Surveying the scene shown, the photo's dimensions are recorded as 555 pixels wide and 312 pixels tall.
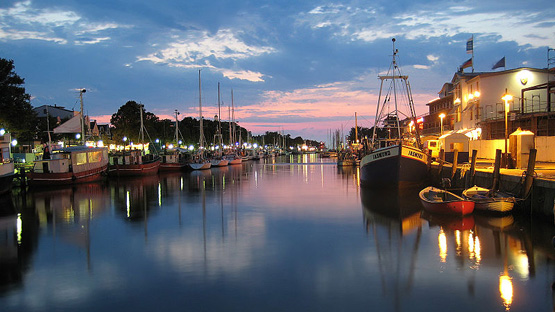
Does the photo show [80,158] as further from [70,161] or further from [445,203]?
[445,203]

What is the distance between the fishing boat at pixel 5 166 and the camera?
99.7ft

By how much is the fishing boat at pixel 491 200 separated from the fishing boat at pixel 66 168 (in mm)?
33663

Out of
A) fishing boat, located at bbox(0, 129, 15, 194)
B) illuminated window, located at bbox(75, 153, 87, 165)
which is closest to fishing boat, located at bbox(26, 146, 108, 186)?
illuminated window, located at bbox(75, 153, 87, 165)

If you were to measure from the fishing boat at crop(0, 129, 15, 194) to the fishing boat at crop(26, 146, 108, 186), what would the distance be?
4.23m

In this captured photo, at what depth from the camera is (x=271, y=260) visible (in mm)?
13719

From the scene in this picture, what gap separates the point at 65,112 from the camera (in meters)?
95.1

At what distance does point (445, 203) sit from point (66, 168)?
33521 millimetres

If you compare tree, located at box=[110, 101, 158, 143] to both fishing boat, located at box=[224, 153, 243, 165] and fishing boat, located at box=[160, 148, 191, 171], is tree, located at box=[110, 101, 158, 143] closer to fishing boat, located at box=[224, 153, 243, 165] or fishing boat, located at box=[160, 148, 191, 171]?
fishing boat, located at box=[160, 148, 191, 171]

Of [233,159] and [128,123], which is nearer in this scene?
[128,123]

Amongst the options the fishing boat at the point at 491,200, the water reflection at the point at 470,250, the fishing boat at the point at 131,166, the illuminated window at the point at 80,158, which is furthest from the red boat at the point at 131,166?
the fishing boat at the point at 491,200

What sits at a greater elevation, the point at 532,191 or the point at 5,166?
the point at 5,166

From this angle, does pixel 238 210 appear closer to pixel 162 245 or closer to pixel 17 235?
pixel 162 245

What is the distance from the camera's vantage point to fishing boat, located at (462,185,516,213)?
19.4m

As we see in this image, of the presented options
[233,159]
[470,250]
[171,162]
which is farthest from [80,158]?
[233,159]
